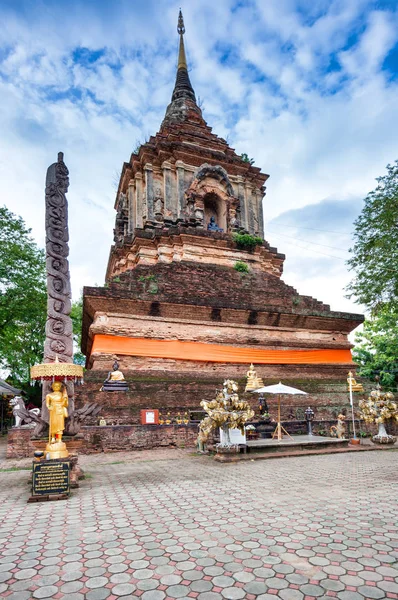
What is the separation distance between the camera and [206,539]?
3.72m

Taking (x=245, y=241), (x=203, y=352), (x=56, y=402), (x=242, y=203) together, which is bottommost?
(x=56, y=402)

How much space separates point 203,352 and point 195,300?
193 centimetres

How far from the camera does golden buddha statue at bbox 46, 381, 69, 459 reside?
6.45m

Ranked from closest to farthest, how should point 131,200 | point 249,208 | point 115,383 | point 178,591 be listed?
1. point 178,591
2. point 115,383
3. point 131,200
4. point 249,208

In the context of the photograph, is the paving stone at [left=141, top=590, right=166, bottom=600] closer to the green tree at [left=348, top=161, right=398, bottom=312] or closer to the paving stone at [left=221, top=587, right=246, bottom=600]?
the paving stone at [left=221, top=587, right=246, bottom=600]

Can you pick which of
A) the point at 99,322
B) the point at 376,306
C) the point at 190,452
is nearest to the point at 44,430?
the point at 190,452

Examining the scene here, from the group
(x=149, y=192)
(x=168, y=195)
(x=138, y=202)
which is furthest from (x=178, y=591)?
(x=138, y=202)

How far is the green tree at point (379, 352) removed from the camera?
85.8 ft

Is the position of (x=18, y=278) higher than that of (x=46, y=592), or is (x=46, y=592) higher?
(x=18, y=278)

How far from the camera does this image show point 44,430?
7082 mm

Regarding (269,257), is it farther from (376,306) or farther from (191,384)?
(191,384)

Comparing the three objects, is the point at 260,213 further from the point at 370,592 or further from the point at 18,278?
the point at 370,592

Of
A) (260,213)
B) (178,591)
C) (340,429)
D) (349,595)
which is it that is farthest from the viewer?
(260,213)

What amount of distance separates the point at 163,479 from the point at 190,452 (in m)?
3.20
